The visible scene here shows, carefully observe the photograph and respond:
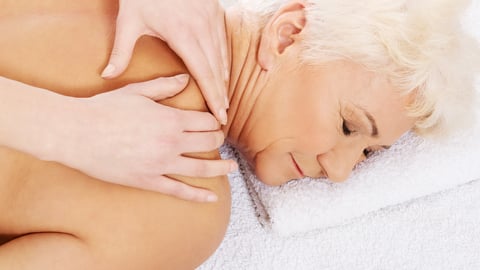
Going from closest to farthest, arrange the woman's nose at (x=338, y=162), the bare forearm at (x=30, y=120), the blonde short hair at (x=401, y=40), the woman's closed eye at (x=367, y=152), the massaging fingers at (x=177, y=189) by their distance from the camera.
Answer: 1. the bare forearm at (x=30, y=120)
2. the massaging fingers at (x=177, y=189)
3. the blonde short hair at (x=401, y=40)
4. the woman's nose at (x=338, y=162)
5. the woman's closed eye at (x=367, y=152)

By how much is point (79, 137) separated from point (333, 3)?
20.6 inches

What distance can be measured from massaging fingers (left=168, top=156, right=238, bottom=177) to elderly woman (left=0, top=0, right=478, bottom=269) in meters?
0.03

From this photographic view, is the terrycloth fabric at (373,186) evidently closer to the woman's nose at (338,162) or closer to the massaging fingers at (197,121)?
the woman's nose at (338,162)

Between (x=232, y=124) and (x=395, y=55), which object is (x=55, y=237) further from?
(x=395, y=55)

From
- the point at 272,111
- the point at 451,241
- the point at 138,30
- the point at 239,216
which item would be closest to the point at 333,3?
the point at 272,111

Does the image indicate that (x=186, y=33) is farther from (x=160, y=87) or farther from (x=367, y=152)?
(x=367, y=152)

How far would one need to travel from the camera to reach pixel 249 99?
1.24 meters

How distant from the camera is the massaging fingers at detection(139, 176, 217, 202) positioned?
104 cm

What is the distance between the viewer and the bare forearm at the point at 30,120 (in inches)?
37.1

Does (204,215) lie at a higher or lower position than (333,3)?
lower

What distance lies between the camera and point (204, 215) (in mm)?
1130

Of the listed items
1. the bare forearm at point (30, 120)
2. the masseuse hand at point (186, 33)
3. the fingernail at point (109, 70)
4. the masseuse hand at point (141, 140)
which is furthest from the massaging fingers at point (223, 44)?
the bare forearm at point (30, 120)

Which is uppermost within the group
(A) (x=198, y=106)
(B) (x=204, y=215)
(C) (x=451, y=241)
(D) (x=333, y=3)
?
(D) (x=333, y=3)

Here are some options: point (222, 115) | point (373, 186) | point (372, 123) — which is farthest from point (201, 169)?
point (373, 186)
